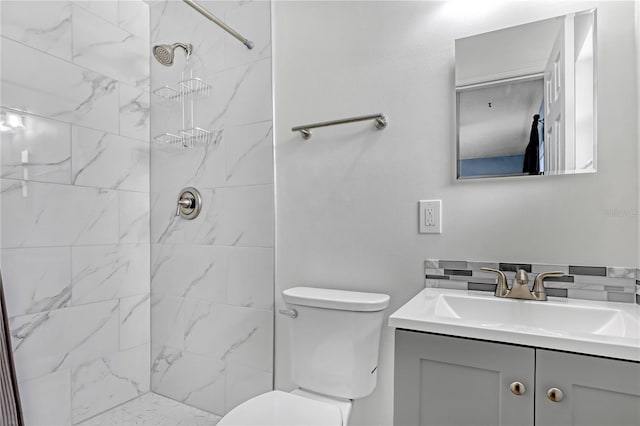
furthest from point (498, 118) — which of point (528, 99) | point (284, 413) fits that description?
point (284, 413)

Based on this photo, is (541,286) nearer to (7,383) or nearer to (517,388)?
(517,388)

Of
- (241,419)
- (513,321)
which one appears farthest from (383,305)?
(241,419)

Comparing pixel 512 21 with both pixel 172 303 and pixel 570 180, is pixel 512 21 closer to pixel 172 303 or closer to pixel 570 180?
pixel 570 180

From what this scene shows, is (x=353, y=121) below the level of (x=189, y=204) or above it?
above

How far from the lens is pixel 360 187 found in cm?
160

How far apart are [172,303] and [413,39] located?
185cm

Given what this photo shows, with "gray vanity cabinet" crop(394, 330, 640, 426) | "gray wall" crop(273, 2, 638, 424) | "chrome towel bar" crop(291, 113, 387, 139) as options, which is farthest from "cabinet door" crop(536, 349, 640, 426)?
"chrome towel bar" crop(291, 113, 387, 139)

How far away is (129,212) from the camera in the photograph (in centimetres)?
210

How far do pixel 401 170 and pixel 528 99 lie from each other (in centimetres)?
51

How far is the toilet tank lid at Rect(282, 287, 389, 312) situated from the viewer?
135 centimetres

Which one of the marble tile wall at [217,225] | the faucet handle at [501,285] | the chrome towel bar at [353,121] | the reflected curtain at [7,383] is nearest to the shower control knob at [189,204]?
the marble tile wall at [217,225]

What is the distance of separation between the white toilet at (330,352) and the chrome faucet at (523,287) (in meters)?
0.40

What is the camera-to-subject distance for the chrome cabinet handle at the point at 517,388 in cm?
86

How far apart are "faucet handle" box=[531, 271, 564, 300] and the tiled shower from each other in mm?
1118
